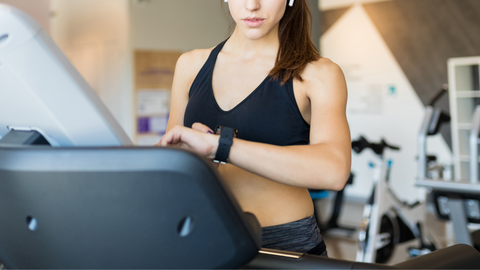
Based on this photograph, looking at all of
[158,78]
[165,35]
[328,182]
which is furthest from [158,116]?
[328,182]

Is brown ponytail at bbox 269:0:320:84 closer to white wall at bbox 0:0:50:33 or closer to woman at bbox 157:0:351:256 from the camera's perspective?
woman at bbox 157:0:351:256

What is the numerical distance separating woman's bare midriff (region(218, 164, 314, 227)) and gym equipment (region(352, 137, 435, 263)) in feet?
7.25

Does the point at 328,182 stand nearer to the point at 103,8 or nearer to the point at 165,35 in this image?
the point at 165,35

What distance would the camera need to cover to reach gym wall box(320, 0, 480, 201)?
5.15 m

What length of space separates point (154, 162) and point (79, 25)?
19.9ft

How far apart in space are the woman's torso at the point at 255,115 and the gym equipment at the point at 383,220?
2201mm

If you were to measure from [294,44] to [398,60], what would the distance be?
5009mm

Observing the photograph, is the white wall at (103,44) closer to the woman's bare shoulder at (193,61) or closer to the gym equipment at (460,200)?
the gym equipment at (460,200)

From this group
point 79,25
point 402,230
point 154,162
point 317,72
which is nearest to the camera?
point 154,162

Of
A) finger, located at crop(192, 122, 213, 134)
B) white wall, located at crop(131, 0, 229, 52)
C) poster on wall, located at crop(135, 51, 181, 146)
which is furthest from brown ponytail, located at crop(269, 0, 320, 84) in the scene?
poster on wall, located at crop(135, 51, 181, 146)

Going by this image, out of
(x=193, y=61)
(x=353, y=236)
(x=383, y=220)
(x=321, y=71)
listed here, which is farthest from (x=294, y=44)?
(x=353, y=236)

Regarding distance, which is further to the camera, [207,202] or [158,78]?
[158,78]

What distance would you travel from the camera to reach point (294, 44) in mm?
973

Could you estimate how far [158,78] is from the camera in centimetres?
514
